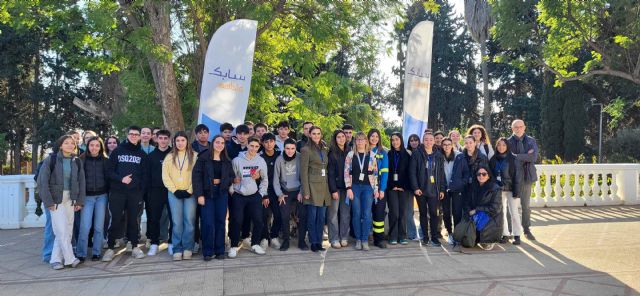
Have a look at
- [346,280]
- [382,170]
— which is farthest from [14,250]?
[382,170]

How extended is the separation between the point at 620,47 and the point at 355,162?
14.3 m

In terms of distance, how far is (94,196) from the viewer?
19.2 feet

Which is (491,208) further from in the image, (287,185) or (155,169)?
(155,169)

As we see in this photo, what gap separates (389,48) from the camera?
974 centimetres

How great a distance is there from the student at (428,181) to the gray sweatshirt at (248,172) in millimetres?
2099

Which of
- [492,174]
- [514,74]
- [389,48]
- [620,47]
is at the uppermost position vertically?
[514,74]

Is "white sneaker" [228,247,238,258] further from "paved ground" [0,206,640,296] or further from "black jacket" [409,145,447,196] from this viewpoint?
"black jacket" [409,145,447,196]

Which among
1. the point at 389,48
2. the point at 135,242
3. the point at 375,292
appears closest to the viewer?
the point at 375,292

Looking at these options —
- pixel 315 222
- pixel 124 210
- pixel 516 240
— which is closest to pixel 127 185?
pixel 124 210

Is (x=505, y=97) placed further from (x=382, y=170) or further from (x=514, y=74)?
(x=382, y=170)

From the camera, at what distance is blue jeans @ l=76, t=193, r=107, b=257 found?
228 inches

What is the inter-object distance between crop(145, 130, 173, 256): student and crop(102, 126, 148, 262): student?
3.8 inches

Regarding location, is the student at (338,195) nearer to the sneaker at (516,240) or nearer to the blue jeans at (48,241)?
the sneaker at (516,240)

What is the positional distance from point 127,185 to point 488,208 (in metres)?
4.84
